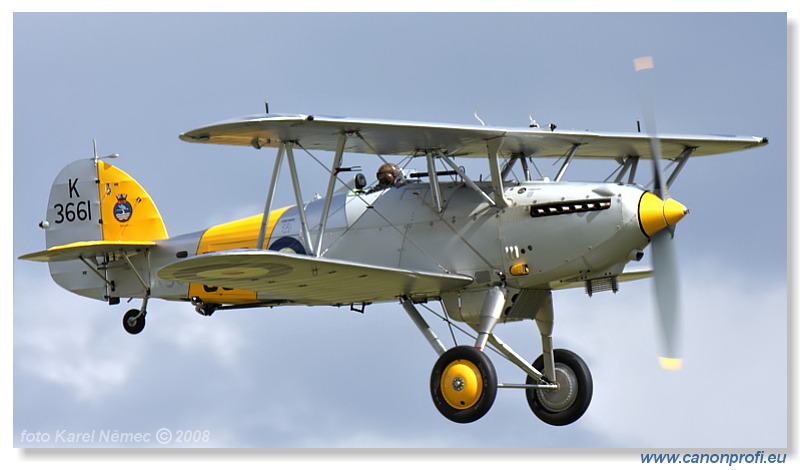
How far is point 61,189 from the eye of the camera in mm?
21391

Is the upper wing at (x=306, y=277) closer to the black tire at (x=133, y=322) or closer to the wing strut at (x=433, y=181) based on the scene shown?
the wing strut at (x=433, y=181)

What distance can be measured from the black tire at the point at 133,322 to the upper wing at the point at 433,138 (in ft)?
13.7

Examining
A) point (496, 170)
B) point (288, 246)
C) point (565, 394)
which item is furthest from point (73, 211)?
point (565, 394)

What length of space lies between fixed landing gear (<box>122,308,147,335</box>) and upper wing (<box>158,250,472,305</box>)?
108 inches

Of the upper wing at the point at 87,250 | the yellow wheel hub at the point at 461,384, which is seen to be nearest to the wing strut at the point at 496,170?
the yellow wheel hub at the point at 461,384

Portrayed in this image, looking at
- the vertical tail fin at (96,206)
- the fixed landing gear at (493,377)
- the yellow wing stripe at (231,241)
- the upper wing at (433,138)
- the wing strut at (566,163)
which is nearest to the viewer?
the upper wing at (433,138)

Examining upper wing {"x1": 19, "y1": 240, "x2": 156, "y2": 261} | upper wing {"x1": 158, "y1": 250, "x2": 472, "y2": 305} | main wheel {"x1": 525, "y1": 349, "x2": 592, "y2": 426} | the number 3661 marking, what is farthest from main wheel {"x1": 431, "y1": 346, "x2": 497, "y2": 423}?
the number 3661 marking

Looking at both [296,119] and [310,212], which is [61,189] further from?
[296,119]

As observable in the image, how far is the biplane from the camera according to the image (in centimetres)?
1645

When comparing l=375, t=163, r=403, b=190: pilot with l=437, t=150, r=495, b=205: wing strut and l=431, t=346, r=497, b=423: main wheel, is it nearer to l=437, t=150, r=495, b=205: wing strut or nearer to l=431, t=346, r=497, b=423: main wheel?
l=437, t=150, r=495, b=205: wing strut

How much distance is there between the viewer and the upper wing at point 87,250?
19234 millimetres

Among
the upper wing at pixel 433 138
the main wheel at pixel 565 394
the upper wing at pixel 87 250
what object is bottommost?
the main wheel at pixel 565 394

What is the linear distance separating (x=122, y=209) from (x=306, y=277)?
5368 millimetres

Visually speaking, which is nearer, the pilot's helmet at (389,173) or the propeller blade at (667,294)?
the propeller blade at (667,294)
